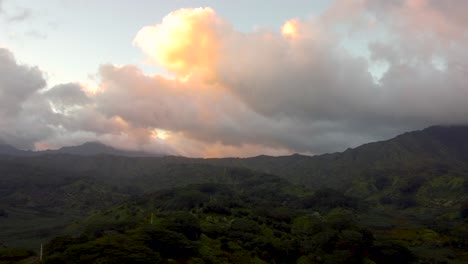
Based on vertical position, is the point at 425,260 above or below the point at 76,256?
below

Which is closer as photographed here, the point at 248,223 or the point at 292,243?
the point at 292,243

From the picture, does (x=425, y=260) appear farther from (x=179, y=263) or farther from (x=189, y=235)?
(x=179, y=263)

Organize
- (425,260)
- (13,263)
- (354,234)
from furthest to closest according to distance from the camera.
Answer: (425,260) < (354,234) < (13,263)

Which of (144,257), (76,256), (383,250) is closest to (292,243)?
(383,250)

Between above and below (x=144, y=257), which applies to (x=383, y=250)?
below

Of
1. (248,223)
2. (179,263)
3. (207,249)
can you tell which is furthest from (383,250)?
(179,263)

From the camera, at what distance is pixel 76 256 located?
3866 inches

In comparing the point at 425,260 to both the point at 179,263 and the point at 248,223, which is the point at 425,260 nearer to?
the point at 248,223

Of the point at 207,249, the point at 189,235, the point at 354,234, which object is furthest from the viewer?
the point at 354,234

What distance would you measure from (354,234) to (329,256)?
24613mm

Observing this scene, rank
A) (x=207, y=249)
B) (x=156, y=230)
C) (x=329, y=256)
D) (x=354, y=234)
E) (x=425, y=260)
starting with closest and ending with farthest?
(x=156, y=230)
(x=207, y=249)
(x=329, y=256)
(x=354, y=234)
(x=425, y=260)

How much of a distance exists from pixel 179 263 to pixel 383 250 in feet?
359

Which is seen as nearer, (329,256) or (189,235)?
(189,235)

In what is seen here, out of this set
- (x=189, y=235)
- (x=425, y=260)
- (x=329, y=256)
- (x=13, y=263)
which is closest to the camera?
(x=13, y=263)
